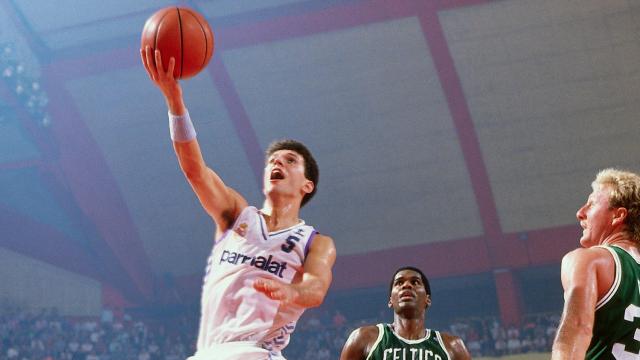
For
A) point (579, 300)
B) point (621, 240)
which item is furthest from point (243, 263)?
point (621, 240)

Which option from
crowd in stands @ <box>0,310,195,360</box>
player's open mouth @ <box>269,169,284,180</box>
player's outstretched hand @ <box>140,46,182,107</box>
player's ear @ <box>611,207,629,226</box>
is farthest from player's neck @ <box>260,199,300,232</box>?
crowd in stands @ <box>0,310,195,360</box>

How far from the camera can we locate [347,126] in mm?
17125

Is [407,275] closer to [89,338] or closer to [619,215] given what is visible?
Answer: [619,215]

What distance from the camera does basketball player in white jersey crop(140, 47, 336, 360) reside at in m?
2.93

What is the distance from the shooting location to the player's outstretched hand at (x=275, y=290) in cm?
253

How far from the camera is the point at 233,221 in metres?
3.20

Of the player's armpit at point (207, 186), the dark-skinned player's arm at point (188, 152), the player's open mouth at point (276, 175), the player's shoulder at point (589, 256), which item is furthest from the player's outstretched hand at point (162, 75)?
the player's shoulder at point (589, 256)

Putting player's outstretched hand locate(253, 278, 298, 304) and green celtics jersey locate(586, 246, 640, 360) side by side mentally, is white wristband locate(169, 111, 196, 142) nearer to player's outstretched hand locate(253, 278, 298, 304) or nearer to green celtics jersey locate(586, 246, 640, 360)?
player's outstretched hand locate(253, 278, 298, 304)

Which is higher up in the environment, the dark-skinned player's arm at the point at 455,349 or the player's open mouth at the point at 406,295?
the player's open mouth at the point at 406,295

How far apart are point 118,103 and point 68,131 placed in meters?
1.70

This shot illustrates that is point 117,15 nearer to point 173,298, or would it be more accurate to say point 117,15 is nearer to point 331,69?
point 331,69

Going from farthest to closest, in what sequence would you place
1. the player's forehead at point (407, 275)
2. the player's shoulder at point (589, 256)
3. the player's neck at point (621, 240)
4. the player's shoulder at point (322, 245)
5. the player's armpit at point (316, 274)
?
the player's forehead at point (407, 275) < the player's shoulder at point (322, 245) < the player's armpit at point (316, 274) < the player's neck at point (621, 240) < the player's shoulder at point (589, 256)

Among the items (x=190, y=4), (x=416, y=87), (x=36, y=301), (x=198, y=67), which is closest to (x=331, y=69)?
(x=416, y=87)

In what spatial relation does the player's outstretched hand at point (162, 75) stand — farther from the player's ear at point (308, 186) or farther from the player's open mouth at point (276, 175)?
→ the player's ear at point (308, 186)
